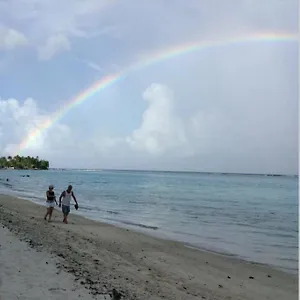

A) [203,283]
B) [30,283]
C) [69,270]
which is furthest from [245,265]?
[30,283]

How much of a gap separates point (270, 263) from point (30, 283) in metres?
9.70

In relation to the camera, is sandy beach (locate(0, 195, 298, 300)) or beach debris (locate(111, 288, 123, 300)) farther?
sandy beach (locate(0, 195, 298, 300))

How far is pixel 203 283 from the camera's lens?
9672 mm

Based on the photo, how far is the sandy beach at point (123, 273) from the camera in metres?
7.25

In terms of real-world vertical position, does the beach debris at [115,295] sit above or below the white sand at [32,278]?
below

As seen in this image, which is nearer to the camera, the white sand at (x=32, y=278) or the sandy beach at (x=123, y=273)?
the white sand at (x=32, y=278)

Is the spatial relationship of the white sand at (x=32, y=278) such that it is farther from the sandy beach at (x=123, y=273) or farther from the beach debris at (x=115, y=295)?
the beach debris at (x=115, y=295)

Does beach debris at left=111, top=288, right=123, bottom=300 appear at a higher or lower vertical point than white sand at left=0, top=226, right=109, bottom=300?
lower

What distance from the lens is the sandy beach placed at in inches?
286

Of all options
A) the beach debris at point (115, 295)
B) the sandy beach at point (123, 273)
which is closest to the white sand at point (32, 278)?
the sandy beach at point (123, 273)


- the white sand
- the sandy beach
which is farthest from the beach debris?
the white sand

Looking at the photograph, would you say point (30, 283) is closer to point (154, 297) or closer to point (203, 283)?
point (154, 297)

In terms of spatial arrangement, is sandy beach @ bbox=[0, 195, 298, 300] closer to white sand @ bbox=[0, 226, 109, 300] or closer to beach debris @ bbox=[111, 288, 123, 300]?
white sand @ bbox=[0, 226, 109, 300]

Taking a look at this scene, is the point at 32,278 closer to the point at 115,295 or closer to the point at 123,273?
the point at 115,295
